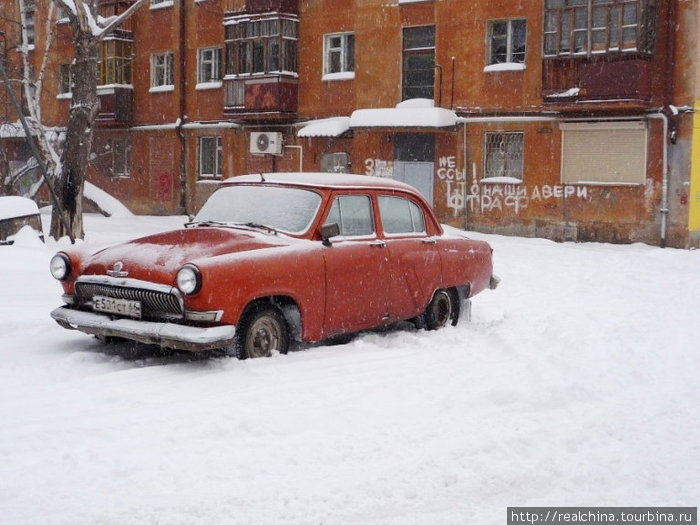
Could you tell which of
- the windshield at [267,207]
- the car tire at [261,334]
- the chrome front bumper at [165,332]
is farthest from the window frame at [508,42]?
the chrome front bumper at [165,332]

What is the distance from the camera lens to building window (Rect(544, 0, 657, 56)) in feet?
68.6

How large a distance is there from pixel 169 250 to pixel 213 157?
23714 mm

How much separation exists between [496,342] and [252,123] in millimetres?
21518

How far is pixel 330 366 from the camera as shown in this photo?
7246 mm

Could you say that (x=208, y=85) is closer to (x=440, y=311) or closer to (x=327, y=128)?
(x=327, y=128)

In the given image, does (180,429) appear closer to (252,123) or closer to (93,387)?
(93,387)

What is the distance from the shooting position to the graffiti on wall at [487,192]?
23.1 metres

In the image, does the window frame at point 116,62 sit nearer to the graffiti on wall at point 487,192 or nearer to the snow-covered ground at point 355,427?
the graffiti on wall at point 487,192

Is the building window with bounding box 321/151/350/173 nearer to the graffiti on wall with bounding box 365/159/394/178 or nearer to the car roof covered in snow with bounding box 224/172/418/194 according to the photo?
the graffiti on wall with bounding box 365/159/394/178

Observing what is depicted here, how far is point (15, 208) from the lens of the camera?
14.7 m

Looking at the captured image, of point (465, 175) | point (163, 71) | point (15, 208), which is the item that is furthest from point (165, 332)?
point (163, 71)

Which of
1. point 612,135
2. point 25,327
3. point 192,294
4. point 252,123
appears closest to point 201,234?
point 192,294

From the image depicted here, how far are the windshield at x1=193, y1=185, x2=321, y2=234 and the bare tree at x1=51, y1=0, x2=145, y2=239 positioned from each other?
398 inches

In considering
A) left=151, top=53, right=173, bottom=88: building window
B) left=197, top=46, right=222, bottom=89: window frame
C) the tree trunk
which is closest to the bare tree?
the tree trunk
